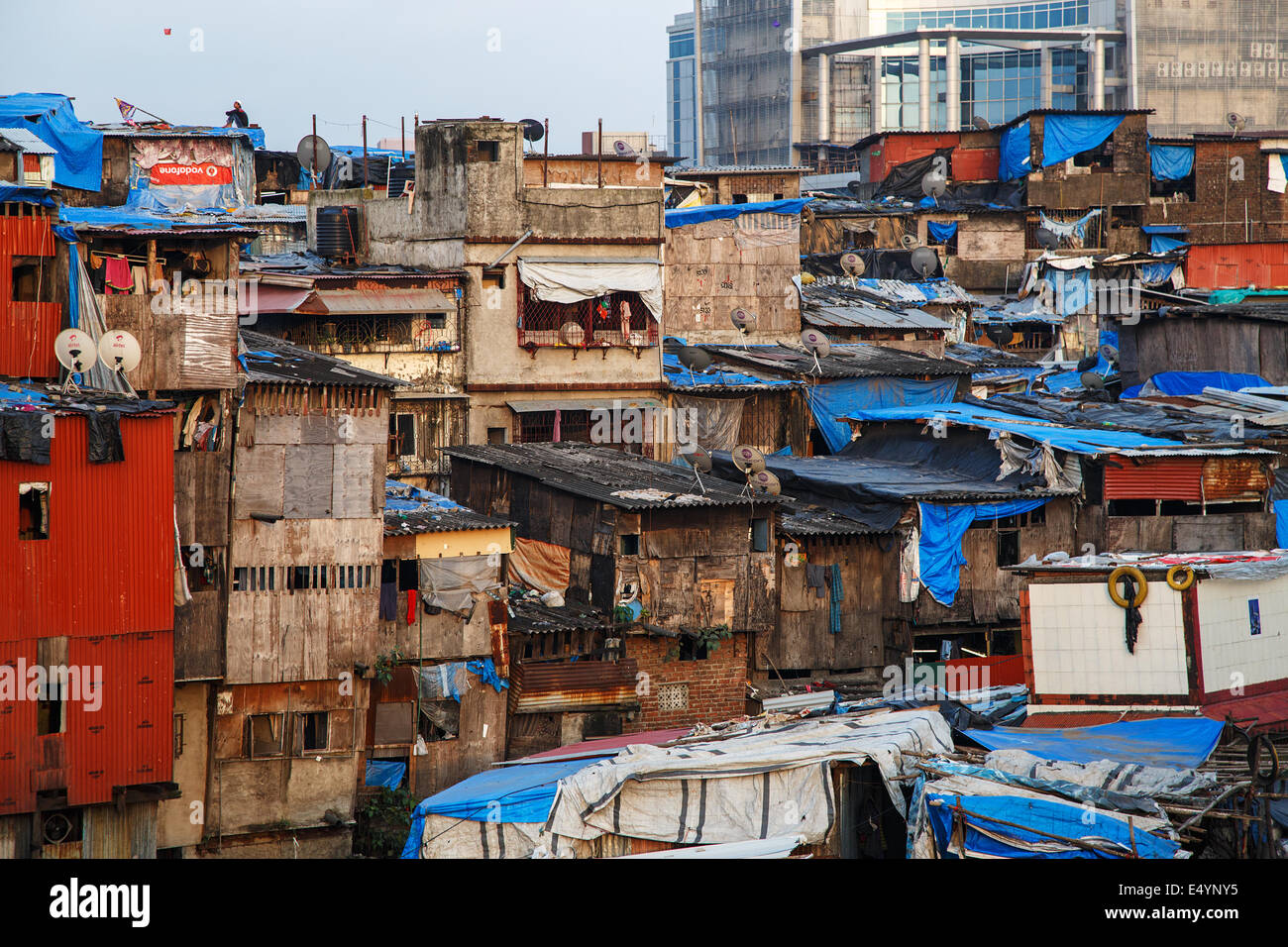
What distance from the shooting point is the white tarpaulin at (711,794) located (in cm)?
1573

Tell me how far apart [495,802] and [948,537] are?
1368 cm

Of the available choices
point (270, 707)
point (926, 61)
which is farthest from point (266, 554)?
point (926, 61)

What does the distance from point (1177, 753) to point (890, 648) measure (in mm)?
12014

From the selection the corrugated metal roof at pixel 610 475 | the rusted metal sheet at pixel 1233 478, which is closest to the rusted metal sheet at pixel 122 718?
the corrugated metal roof at pixel 610 475

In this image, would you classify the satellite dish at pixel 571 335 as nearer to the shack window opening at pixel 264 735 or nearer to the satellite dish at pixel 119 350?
the shack window opening at pixel 264 735

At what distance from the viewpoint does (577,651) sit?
80.2 ft

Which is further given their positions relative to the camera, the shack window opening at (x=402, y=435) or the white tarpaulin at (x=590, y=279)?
the white tarpaulin at (x=590, y=279)

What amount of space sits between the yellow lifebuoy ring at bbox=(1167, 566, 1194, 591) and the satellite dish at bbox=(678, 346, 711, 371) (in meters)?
17.5

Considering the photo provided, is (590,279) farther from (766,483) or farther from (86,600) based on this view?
(86,600)

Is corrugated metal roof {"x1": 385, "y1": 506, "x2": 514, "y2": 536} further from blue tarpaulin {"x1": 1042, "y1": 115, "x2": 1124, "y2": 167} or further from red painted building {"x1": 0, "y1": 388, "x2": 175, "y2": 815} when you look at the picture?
blue tarpaulin {"x1": 1042, "y1": 115, "x2": 1124, "y2": 167}

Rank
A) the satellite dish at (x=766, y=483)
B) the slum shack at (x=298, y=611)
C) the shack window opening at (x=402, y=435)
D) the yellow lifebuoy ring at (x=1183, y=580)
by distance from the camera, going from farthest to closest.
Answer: the shack window opening at (x=402, y=435) → the satellite dish at (x=766, y=483) → the slum shack at (x=298, y=611) → the yellow lifebuoy ring at (x=1183, y=580)

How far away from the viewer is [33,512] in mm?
18000

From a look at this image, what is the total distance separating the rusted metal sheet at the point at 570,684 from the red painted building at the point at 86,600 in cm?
616
